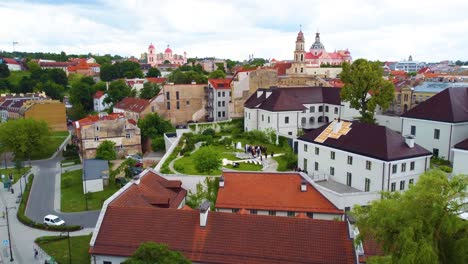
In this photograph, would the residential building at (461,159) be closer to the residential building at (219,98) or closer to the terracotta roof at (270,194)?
the terracotta roof at (270,194)

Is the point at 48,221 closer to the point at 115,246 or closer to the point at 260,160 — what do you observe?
the point at 115,246

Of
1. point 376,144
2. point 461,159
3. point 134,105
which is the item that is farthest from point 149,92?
point 461,159

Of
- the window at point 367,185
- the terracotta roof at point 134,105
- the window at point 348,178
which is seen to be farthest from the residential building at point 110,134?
the window at point 367,185

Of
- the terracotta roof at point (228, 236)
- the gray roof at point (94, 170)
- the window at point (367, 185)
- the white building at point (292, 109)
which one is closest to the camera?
the terracotta roof at point (228, 236)

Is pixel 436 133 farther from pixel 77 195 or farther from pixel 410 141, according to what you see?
pixel 77 195

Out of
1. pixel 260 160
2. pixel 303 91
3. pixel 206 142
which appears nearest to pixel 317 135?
pixel 260 160

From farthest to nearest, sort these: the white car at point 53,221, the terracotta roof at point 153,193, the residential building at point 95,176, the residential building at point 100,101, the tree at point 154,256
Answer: the residential building at point 100,101 < the residential building at point 95,176 < the white car at point 53,221 < the terracotta roof at point 153,193 < the tree at point 154,256

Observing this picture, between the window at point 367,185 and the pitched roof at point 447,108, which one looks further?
the pitched roof at point 447,108
